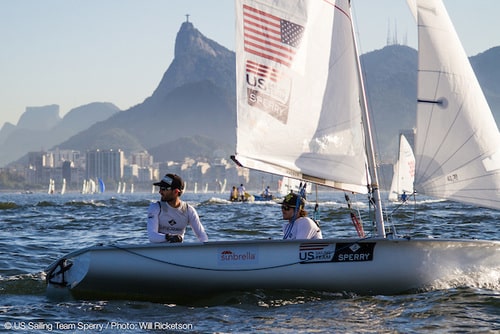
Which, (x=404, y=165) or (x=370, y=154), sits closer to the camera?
(x=370, y=154)

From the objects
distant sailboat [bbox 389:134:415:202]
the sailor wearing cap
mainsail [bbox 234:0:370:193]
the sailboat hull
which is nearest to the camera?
the sailboat hull

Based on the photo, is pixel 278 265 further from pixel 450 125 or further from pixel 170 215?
pixel 450 125

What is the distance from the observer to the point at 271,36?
39.9 feet

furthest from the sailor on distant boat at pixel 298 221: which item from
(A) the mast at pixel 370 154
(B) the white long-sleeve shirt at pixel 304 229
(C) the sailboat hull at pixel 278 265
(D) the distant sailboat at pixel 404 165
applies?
(D) the distant sailboat at pixel 404 165

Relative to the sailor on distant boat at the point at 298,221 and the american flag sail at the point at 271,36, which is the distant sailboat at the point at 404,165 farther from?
the sailor on distant boat at the point at 298,221

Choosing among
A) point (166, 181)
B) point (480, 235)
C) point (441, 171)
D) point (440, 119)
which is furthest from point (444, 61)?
point (480, 235)

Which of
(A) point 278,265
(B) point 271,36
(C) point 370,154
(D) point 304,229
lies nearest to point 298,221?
(D) point 304,229

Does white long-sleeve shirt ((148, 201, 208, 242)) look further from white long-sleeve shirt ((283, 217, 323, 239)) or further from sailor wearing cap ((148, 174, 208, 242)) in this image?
white long-sleeve shirt ((283, 217, 323, 239))

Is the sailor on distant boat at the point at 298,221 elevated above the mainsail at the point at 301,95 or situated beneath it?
situated beneath

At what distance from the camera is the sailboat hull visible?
11.1m

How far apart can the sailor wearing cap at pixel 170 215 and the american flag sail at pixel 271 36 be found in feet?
7.69

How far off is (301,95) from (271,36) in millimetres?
983

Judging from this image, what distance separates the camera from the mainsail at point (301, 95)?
12.0m

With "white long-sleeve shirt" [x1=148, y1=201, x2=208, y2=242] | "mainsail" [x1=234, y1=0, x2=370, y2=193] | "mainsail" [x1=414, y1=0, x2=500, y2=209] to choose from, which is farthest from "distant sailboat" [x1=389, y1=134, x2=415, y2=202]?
"white long-sleeve shirt" [x1=148, y1=201, x2=208, y2=242]
